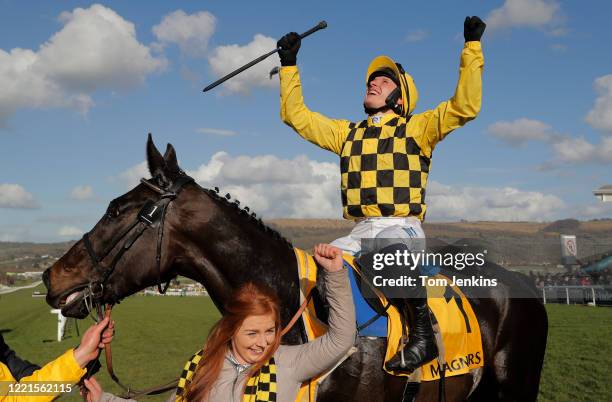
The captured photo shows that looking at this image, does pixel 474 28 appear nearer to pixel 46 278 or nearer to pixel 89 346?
pixel 89 346

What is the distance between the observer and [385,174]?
383 centimetres

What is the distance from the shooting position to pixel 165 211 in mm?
3576

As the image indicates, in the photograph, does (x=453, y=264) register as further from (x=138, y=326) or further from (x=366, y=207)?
(x=138, y=326)

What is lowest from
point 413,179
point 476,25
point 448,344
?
point 448,344

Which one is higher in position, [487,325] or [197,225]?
[197,225]

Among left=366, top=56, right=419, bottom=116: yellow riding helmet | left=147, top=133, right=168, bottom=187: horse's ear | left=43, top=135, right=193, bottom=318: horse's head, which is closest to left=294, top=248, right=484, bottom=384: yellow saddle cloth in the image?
left=43, top=135, right=193, bottom=318: horse's head

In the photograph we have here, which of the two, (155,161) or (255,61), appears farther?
(255,61)

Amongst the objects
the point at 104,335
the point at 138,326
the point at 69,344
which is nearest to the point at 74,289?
the point at 104,335

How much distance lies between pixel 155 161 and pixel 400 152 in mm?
1690

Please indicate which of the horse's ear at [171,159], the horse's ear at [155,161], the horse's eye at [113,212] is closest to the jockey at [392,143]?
the horse's ear at [171,159]

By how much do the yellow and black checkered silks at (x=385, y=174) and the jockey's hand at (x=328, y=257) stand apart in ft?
3.59

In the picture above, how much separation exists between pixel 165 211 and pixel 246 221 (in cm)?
55

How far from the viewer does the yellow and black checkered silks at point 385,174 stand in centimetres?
382

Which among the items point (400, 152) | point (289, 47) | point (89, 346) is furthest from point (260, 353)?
point (289, 47)
